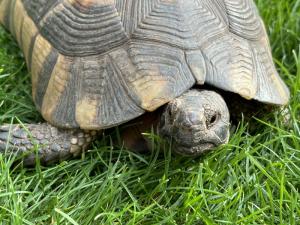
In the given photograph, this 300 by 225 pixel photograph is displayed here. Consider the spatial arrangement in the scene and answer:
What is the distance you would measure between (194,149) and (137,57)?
1.70 feet

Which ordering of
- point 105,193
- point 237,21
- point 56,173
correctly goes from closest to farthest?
point 105,193
point 56,173
point 237,21

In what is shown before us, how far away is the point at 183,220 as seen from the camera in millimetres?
2551

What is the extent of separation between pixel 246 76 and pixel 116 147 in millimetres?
723

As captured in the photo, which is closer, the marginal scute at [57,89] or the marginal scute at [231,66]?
the marginal scute at [231,66]

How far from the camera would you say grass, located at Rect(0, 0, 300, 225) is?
250 centimetres

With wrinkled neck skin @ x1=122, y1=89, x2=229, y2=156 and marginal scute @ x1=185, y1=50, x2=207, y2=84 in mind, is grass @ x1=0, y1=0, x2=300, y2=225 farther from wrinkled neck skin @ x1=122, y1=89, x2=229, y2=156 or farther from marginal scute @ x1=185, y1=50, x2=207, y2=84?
marginal scute @ x1=185, y1=50, x2=207, y2=84

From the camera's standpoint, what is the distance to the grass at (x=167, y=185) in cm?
250

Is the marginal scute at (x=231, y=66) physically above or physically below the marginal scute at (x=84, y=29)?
below

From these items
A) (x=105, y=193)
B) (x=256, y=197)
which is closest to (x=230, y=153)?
(x=256, y=197)

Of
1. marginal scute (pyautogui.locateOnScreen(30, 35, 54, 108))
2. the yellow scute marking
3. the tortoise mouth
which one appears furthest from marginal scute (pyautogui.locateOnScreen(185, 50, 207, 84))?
marginal scute (pyautogui.locateOnScreen(30, 35, 54, 108))

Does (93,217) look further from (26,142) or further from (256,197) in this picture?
(256,197)

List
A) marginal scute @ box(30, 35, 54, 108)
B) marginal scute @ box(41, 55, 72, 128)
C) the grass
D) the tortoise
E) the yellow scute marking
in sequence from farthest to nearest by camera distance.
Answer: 1. marginal scute @ box(30, 35, 54, 108)
2. marginal scute @ box(41, 55, 72, 128)
3. the yellow scute marking
4. the tortoise
5. the grass

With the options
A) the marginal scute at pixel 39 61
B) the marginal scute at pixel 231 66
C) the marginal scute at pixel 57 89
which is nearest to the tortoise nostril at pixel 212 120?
the marginal scute at pixel 231 66

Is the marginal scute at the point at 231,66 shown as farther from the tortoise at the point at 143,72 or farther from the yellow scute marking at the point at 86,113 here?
the yellow scute marking at the point at 86,113
